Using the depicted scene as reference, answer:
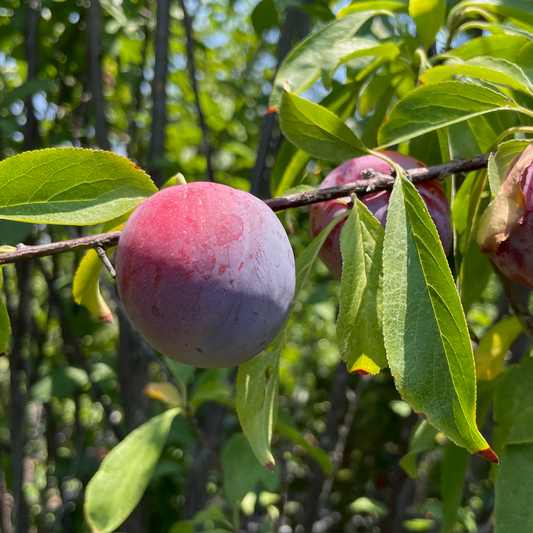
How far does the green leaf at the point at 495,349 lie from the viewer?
802 millimetres

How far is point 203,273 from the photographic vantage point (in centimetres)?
53

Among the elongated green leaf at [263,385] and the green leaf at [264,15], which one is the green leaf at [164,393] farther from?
the green leaf at [264,15]

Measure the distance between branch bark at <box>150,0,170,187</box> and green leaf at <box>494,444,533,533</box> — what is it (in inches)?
43.6

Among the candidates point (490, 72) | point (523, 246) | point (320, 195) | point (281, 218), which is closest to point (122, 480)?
point (281, 218)

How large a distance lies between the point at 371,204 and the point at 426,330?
8.9 inches

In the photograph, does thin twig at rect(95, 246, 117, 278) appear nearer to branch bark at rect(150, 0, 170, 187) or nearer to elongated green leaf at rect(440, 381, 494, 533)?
elongated green leaf at rect(440, 381, 494, 533)

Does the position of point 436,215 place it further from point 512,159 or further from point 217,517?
point 217,517

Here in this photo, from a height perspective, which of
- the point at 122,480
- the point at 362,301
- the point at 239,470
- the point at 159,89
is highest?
the point at 362,301

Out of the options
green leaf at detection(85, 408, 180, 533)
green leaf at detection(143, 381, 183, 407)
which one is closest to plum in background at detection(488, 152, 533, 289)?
green leaf at detection(85, 408, 180, 533)

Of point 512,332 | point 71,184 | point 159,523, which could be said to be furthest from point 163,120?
point 159,523

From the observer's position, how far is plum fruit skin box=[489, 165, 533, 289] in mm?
600

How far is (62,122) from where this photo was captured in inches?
71.5

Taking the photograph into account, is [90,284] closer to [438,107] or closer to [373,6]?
[438,107]

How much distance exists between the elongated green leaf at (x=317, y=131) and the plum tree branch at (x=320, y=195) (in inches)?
1.9
